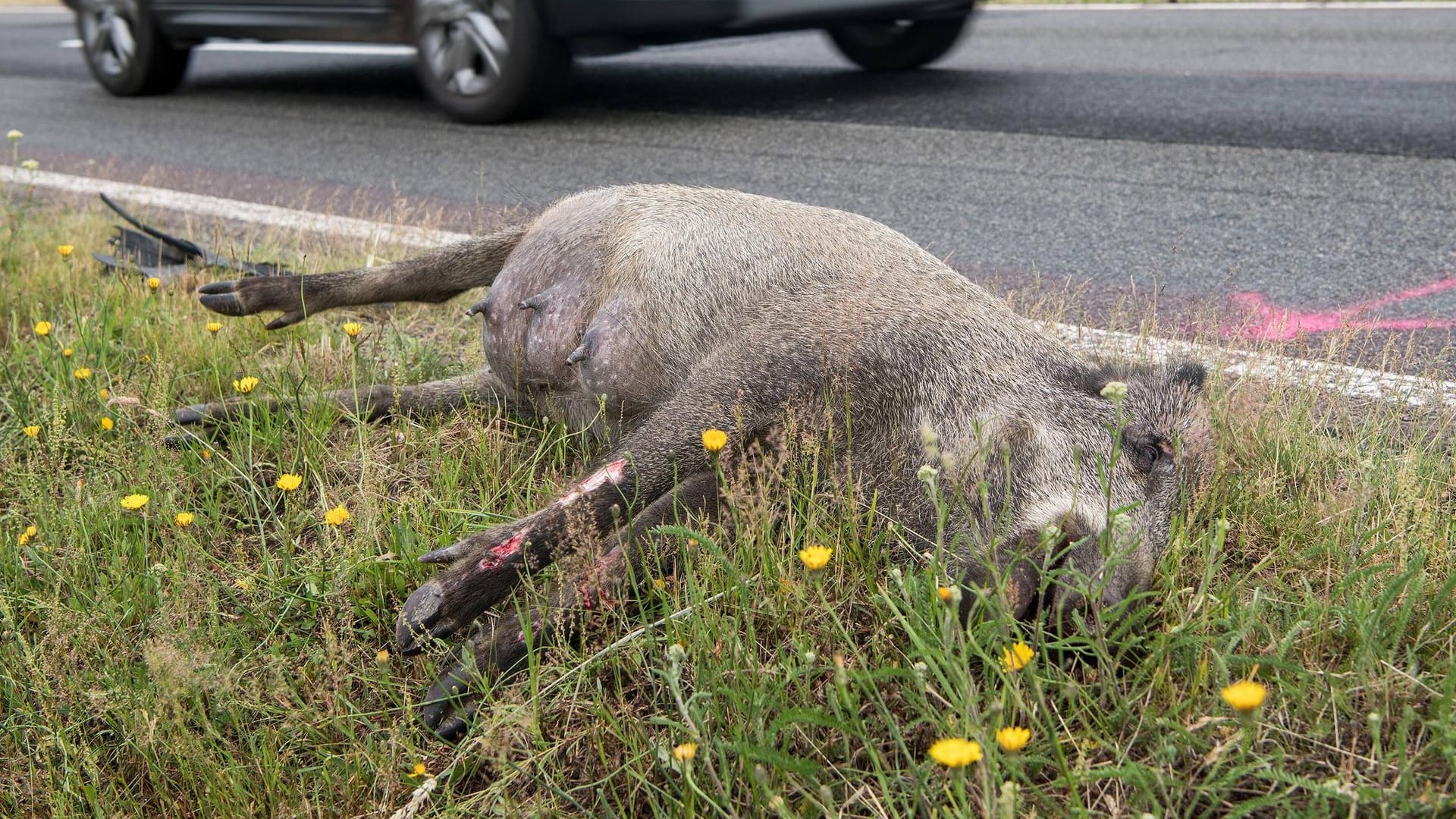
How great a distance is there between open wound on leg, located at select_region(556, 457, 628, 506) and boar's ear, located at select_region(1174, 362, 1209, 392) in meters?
1.28

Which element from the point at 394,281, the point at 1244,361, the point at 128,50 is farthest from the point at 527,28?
the point at 1244,361

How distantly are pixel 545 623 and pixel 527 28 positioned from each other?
17.9 feet

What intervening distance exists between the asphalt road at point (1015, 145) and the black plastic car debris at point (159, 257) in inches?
39.5

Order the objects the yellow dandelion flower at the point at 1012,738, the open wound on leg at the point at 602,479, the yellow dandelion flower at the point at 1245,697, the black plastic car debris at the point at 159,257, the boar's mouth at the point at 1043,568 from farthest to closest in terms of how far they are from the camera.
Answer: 1. the black plastic car debris at the point at 159,257
2. the open wound on leg at the point at 602,479
3. the boar's mouth at the point at 1043,568
4. the yellow dandelion flower at the point at 1012,738
5. the yellow dandelion flower at the point at 1245,697

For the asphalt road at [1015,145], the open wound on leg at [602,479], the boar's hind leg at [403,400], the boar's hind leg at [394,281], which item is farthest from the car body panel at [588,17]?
the open wound on leg at [602,479]

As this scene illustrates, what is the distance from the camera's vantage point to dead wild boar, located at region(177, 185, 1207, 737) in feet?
7.39

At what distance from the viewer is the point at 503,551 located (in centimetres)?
235

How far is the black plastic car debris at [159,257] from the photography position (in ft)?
13.7

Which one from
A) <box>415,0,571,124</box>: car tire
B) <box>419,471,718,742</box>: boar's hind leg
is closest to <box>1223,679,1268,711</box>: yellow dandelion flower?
<box>419,471,718,742</box>: boar's hind leg

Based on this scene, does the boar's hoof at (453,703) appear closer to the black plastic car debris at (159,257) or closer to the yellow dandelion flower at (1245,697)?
the yellow dandelion flower at (1245,697)

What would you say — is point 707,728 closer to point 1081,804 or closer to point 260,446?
point 1081,804

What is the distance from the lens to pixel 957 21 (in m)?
8.30

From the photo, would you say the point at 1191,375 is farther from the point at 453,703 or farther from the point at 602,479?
the point at 453,703

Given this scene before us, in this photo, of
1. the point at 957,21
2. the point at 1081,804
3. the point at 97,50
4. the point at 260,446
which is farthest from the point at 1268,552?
the point at 97,50
